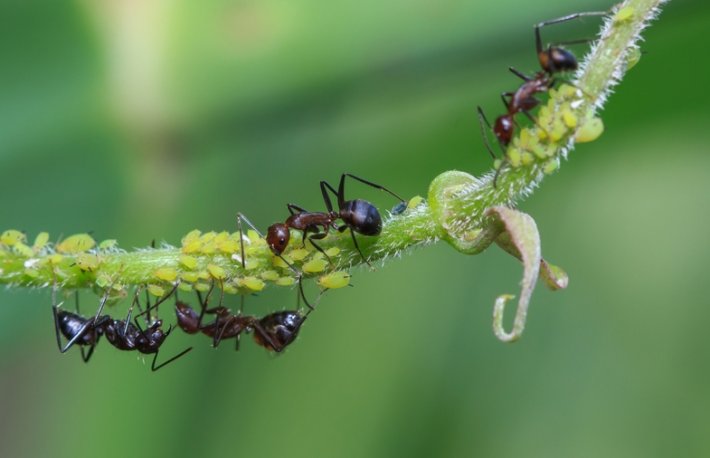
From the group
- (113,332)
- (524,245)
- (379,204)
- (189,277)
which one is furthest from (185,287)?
(379,204)

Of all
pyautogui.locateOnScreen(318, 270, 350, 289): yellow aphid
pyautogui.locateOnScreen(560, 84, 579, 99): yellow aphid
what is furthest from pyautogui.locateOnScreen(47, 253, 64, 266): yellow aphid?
pyautogui.locateOnScreen(560, 84, 579, 99): yellow aphid

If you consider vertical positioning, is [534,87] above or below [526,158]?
above

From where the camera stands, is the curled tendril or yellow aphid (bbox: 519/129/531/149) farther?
yellow aphid (bbox: 519/129/531/149)

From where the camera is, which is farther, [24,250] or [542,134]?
[24,250]

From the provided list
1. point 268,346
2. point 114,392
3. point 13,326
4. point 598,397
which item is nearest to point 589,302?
point 598,397

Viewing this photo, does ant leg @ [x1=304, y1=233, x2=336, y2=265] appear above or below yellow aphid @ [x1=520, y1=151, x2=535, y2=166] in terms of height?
below

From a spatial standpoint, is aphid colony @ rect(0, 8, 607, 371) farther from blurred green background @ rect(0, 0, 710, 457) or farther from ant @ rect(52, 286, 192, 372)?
blurred green background @ rect(0, 0, 710, 457)

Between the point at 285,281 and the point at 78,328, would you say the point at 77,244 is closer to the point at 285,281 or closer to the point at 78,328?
the point at 285,281
